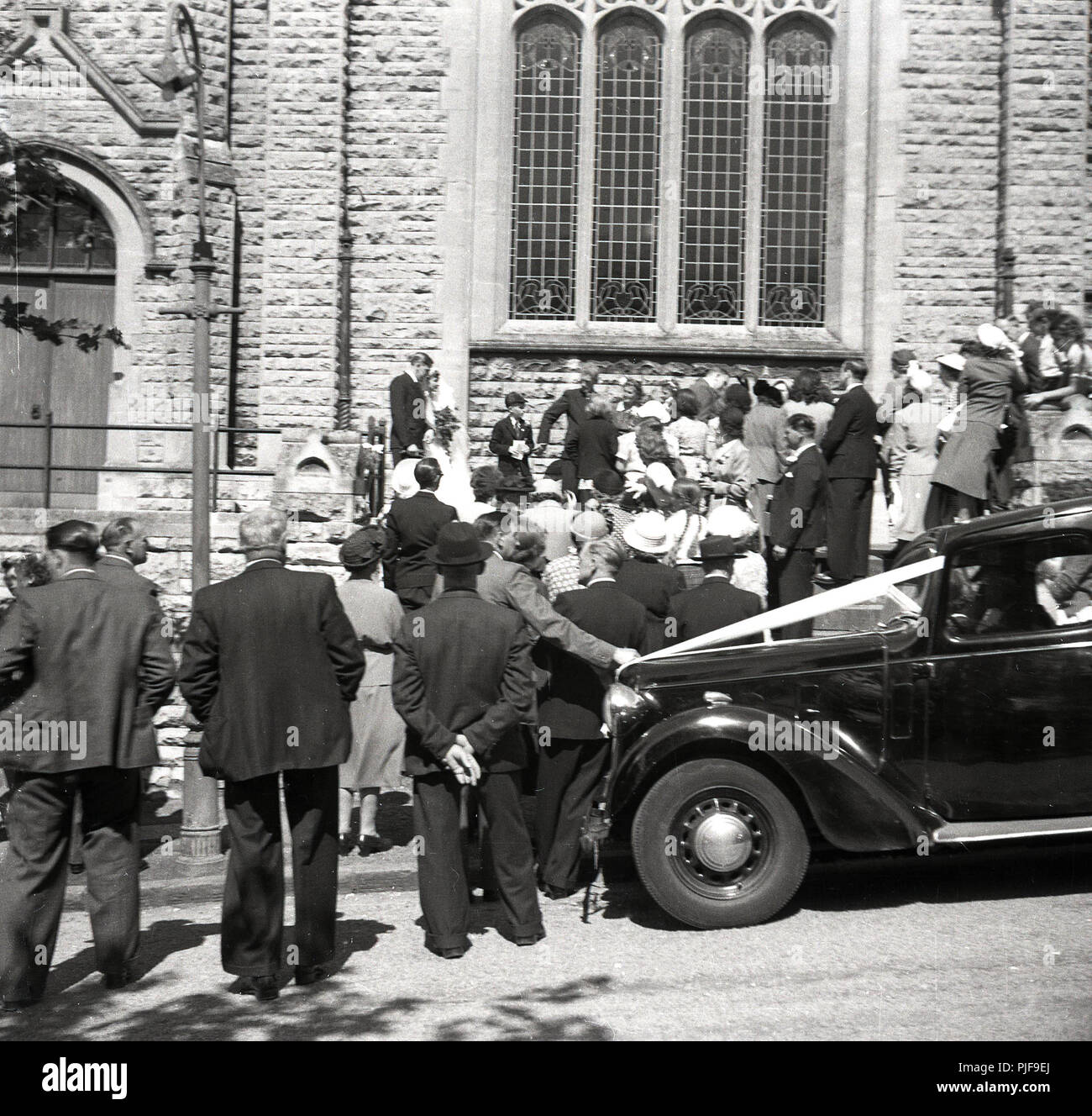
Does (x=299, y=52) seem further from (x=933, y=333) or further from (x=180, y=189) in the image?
(x=933, y=333)

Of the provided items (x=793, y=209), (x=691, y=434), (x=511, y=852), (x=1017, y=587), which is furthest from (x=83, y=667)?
(x=793, y=209)

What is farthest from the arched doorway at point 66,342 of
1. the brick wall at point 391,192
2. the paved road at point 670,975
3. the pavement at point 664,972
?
the paved road at point 670,975

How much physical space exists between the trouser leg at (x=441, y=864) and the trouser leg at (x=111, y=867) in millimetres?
1326

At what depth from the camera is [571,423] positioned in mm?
14742

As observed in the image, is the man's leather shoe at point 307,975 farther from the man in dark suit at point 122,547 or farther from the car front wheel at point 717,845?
the man in dark suit at point 122,547

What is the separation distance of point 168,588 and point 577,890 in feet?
19.9

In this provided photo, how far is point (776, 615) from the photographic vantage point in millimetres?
8016

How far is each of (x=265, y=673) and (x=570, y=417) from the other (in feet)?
28.4

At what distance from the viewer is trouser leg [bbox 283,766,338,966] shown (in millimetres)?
6578

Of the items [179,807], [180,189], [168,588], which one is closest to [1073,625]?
[179,807]

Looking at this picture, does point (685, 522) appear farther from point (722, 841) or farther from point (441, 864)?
point (441, 864)

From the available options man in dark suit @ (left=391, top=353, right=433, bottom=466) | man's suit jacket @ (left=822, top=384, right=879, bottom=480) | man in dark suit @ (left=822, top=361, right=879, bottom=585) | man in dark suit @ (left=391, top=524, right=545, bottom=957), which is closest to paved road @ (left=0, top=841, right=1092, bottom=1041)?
man in dark suit @ (left=391, top=524, right=545, bottom=957)

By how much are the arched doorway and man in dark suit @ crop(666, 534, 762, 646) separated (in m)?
11.0

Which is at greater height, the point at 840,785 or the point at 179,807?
the point at 840,785
